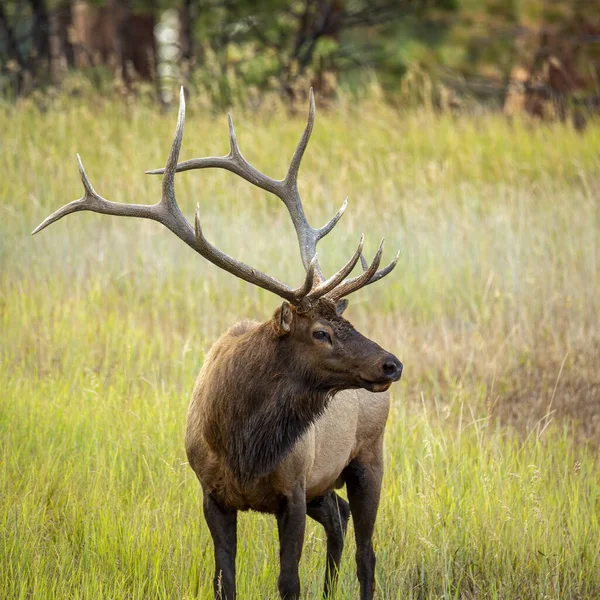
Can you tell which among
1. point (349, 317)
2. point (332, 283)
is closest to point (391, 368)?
point (332, 283)

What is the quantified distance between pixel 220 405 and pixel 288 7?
38.1 ft

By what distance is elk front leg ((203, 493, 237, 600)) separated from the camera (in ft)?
12.0

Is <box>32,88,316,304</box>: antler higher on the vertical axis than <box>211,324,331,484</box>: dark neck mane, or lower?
higher

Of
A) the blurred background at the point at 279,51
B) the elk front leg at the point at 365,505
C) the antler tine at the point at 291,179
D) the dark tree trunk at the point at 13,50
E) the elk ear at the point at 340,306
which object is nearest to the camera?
the elk ear at the point at 340,306

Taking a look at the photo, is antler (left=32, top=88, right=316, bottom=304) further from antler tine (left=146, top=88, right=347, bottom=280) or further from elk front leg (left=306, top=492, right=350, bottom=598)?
elk front leg (left=306, top=492, right=350, bottom=598)

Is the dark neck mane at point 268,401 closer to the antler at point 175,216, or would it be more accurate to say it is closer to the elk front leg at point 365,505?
the antler at point 175,216

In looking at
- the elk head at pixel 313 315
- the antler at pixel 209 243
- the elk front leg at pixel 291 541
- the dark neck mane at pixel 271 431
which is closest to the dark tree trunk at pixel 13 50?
the antler at pixel 209 243

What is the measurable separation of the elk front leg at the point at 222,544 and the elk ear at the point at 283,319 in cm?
67

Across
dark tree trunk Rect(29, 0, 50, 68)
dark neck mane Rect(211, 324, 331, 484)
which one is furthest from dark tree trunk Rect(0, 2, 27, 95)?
dark neck mane Rect(211, 324, 331, 484)

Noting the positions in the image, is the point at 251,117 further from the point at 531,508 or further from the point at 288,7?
the point at 531,508

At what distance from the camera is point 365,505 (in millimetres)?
4191

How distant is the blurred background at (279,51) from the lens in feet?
42.0

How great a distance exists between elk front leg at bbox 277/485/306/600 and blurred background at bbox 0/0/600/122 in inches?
299

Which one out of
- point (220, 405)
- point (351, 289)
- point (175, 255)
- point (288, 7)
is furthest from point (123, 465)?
point (288, 7)
